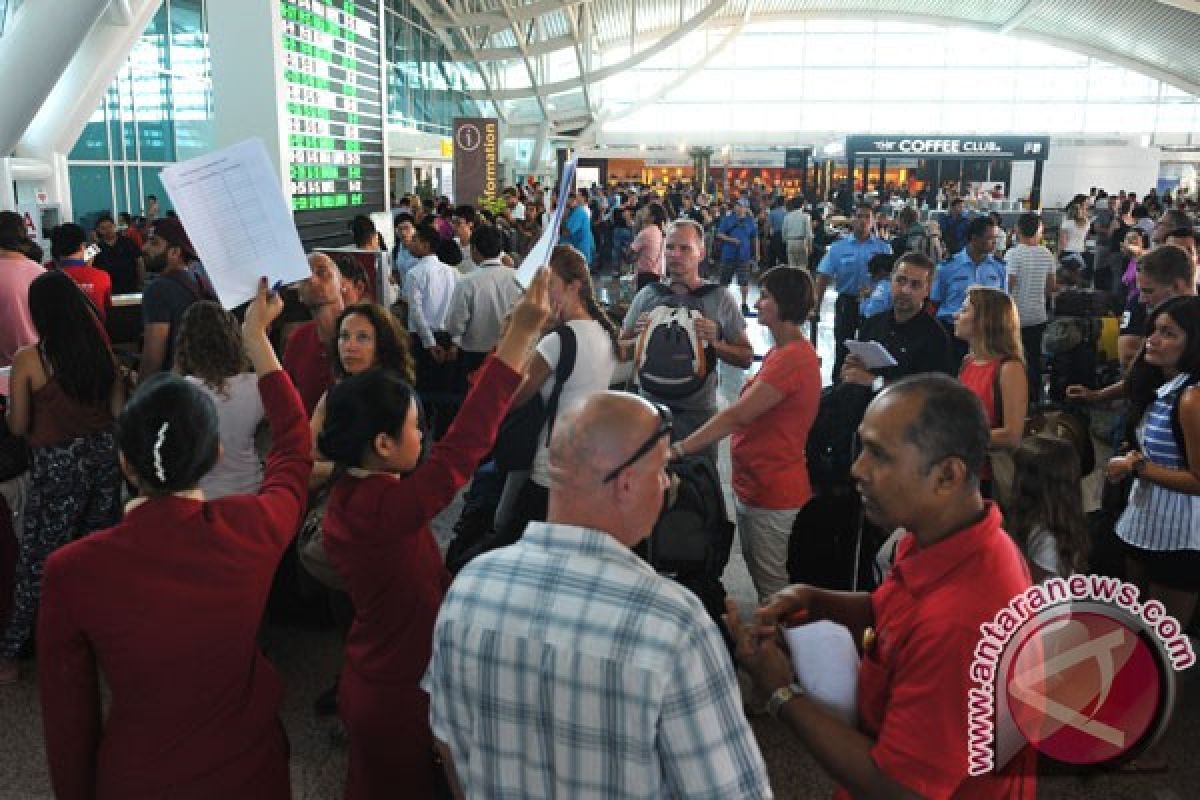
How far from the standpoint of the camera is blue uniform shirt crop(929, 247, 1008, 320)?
732 centimetres

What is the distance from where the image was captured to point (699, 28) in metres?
39.1

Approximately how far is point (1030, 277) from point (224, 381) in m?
6.57

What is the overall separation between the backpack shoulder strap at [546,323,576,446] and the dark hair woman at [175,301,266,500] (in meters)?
1.08

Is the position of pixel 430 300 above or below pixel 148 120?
below

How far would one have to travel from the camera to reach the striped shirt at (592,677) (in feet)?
4.14

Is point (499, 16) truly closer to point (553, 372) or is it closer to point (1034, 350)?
point (1034, 350)

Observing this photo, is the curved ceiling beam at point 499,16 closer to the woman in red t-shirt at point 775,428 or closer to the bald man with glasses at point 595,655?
the woman in red t-shirt at point 775,428

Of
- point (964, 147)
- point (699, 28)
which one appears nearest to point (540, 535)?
point (964, 147)

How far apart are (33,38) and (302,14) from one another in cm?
261

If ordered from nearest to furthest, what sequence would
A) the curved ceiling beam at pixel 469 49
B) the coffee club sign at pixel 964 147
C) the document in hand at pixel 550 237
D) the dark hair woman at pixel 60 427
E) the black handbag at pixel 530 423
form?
the document in hand at pixel 550 237 < the dark hair woman at pixel 60 427 < the black handbag at pixel 530 423 < the coffee club sign at pixel 964 147 < the curved ceiling beam at pixel 469 49

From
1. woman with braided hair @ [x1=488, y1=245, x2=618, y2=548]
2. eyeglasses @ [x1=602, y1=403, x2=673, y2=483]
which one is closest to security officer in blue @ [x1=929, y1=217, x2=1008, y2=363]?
woman with braided hair @ [x1=488, y1=245, x2=618, y2=548]

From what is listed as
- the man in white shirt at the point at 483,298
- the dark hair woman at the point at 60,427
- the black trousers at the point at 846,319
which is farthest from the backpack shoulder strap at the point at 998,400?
the black trousers at the point at 846,319

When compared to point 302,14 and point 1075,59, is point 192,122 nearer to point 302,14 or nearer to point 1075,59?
point 302,14

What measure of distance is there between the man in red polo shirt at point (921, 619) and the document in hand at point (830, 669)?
26 mm
